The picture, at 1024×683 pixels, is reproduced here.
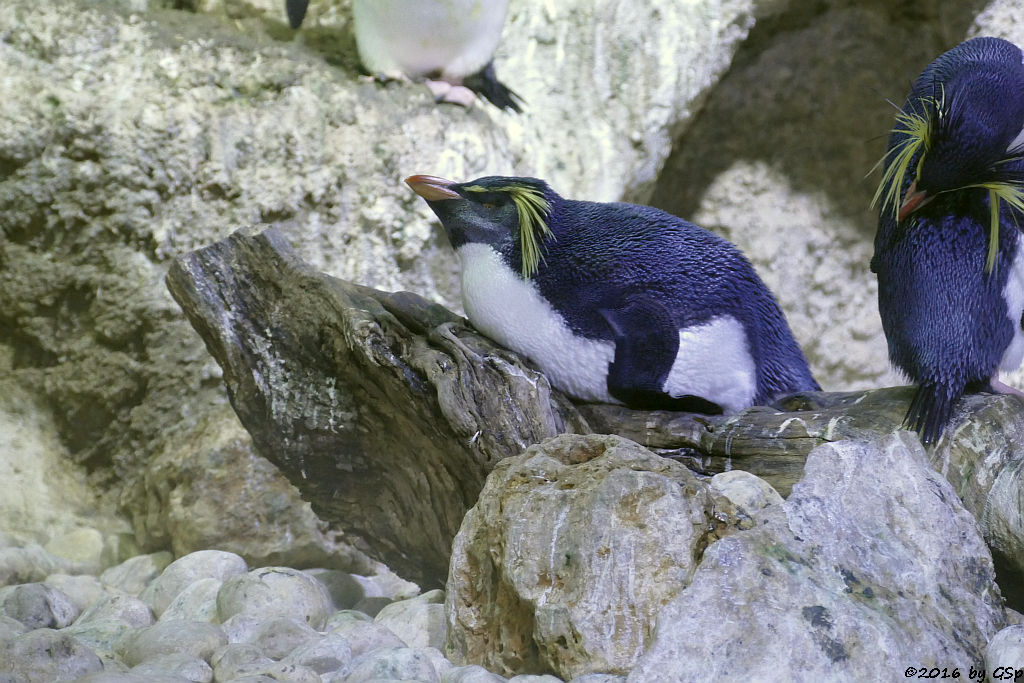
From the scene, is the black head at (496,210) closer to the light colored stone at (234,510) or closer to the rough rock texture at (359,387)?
the rough rock texture at (359,387)

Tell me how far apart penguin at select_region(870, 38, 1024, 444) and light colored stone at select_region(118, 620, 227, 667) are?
3.03 feet

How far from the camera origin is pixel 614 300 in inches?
56.3

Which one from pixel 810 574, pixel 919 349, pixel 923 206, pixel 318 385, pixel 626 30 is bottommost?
pixel 318 385

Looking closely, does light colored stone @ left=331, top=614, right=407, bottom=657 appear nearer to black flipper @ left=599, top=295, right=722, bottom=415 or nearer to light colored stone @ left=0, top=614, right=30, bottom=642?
light colored stone @ left=0, top=614, right=30, bottom=642

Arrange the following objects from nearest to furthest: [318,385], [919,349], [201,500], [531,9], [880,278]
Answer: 1. [919,349]
2. [880,278]
3. [318,385]
4. [201,500]
5. [531,9]

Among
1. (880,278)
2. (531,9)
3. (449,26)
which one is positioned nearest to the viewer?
(880,278)

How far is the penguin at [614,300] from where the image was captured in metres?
1.42

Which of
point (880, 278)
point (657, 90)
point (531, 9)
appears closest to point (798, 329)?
point (657, 90)

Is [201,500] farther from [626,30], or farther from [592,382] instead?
[626,30]

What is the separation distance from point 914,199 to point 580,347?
1.64ft

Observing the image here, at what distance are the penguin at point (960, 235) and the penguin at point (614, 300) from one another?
234 mm

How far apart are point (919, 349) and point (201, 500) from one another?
1361 millimetres

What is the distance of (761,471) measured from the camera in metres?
1.32

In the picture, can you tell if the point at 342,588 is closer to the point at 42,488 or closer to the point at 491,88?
the point at 42,488
